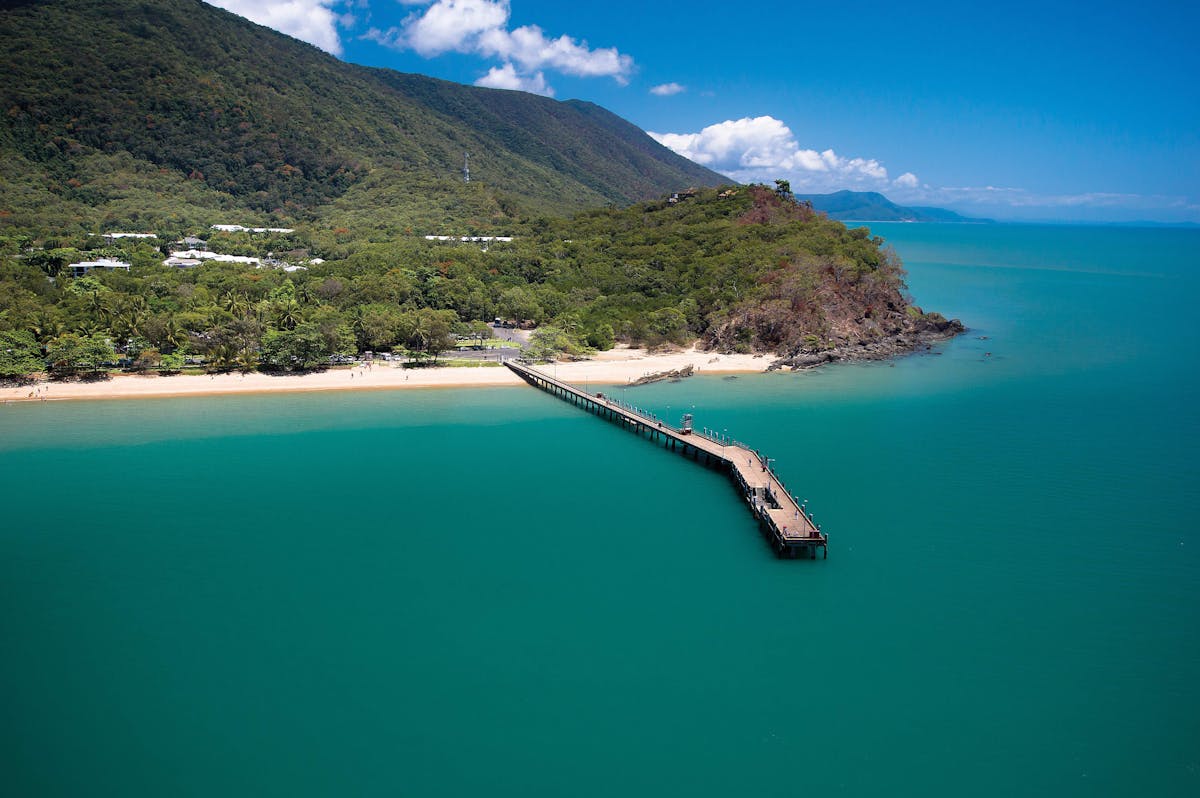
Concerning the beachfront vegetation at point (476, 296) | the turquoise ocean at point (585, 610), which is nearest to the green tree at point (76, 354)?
the beachfront vegetation at point (476, 296)

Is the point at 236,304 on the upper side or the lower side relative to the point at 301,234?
lower

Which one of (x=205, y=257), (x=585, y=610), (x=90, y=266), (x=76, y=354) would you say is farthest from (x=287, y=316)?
(x=585, y=610)

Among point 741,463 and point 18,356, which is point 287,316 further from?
point 741,463

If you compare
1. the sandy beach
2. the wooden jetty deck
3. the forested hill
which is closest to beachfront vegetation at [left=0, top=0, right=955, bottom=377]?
the forested hill

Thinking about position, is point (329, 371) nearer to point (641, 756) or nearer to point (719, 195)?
point (641, 756)

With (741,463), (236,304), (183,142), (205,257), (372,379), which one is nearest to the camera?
(741,463)

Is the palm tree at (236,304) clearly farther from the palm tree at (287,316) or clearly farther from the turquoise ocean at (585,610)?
the turquoise ocean at (585,610)
